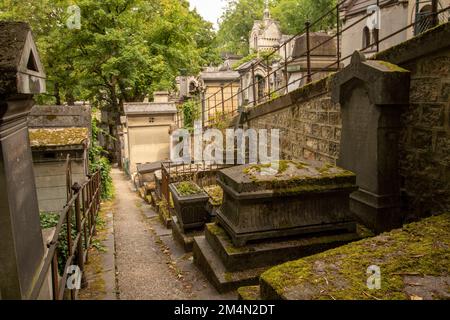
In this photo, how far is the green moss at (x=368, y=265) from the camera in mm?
2611

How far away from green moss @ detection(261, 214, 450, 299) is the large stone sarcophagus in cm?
99

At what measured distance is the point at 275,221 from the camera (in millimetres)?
4266

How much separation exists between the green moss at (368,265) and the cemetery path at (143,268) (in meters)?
1.66

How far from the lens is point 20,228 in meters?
2.07

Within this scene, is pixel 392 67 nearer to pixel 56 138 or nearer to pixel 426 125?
pixel 426 125

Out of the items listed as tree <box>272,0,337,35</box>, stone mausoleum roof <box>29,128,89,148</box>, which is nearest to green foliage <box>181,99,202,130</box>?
stone mausoleum roof <box>29,128,89,148</box>

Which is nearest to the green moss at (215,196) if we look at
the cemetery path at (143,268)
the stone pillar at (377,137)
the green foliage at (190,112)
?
the cemetery path at (143,268)

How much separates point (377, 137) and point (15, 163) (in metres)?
4.07

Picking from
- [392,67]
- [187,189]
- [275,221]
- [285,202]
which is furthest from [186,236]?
[392,67]
